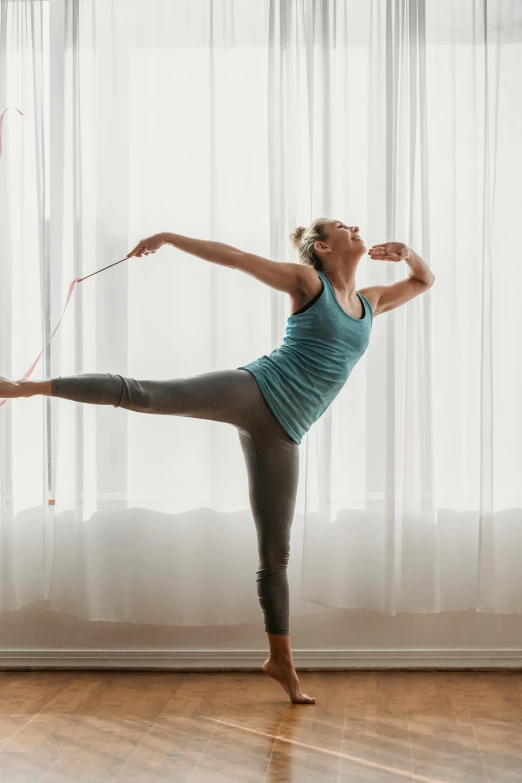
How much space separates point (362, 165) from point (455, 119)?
0.41 metres

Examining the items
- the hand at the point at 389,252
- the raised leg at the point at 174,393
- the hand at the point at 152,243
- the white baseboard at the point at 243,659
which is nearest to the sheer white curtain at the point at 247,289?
the white baseboard at the point at 243,659

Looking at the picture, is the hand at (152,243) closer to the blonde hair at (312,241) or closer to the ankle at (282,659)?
the blonde hair at (312,241)

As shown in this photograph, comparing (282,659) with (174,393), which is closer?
(174,393)

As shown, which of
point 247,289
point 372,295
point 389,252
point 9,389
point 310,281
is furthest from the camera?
point 247,289

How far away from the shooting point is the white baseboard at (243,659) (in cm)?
320

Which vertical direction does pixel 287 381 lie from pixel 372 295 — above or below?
below

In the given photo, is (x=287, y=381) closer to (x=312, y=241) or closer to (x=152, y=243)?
(x=312, y=241)

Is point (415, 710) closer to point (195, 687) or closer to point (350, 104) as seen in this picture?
point (195, 687)

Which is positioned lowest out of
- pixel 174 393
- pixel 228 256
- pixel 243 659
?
pixel 243 659

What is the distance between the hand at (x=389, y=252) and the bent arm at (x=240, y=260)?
1.02 ft

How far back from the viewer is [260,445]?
2.77 metres

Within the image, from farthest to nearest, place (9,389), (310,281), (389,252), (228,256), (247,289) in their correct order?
(247,289) → (389,252) → (310,281) → (228,256) → (9,389)

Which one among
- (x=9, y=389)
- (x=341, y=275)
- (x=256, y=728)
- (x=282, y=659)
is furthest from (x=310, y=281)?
(x=256, y=728)

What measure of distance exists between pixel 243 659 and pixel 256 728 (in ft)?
2.44
